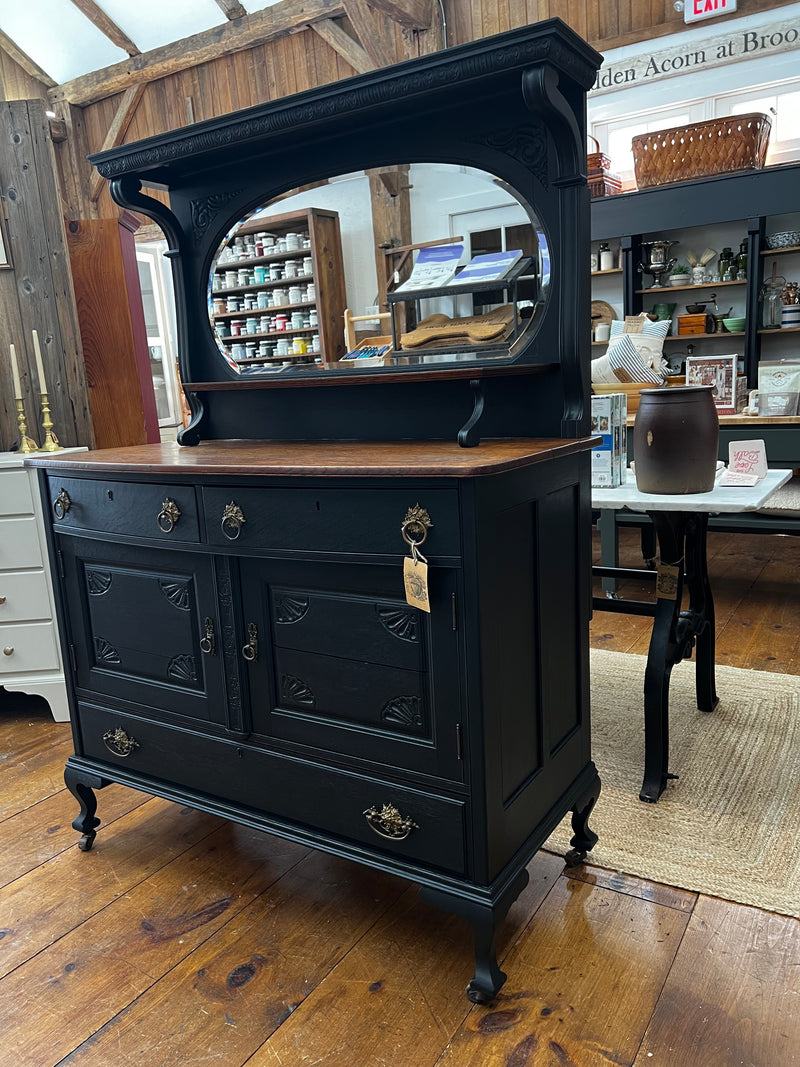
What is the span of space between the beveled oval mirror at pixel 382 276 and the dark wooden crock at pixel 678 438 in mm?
518

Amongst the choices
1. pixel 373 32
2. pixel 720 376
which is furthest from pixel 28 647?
pixel 373 32

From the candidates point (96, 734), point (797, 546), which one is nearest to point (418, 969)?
point (96, 734)

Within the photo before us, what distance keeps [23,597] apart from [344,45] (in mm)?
5723

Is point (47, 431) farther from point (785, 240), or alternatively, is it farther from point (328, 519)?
point (785, 240)

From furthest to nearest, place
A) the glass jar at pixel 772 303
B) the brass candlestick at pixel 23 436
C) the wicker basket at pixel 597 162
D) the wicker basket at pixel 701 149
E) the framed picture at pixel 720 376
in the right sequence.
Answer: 1. the glass jar at pixel 772 303
2. the wicker basket at pixel 597 162
3. the wicker basket at pixel 701 149
4. the framed picture at pixel 720 376
5. the brass candlestick at pixel 23 436

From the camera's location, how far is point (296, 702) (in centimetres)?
160

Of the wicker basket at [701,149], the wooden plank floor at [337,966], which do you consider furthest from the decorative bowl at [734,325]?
the wooden plank floor at [337,966]

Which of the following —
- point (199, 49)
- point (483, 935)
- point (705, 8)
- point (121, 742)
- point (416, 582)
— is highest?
point (199, 49)

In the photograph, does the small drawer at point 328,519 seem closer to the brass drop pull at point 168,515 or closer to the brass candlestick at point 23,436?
the brass drop pull at point 168,515

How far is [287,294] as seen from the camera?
2021 mm

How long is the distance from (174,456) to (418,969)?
117cm

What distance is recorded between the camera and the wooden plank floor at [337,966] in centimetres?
134

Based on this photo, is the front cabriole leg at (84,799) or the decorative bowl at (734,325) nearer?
the front cabriole leg at (84,799)

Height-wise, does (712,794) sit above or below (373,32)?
below
